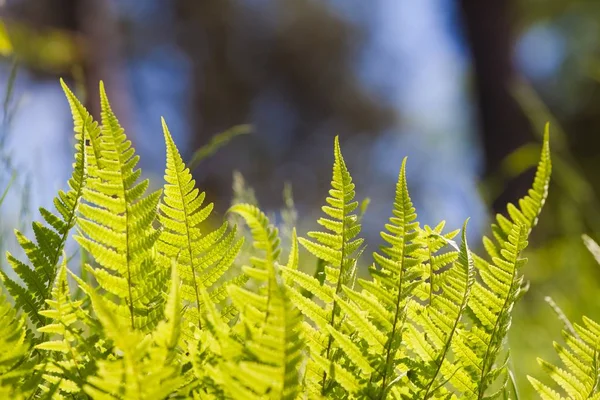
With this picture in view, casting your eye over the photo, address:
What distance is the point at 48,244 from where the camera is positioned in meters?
0.30

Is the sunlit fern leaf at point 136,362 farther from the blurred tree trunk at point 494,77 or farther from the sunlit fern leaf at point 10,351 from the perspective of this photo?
the blurred tree trunk at point 494,77

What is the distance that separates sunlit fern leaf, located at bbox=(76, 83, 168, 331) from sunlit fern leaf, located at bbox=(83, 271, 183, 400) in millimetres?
46

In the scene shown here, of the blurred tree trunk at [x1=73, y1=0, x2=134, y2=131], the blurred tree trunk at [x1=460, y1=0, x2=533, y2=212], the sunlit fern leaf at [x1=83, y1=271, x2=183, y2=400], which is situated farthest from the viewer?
the blurred tree trunk at [x1=73, y1=0, x2=134, y2=131]

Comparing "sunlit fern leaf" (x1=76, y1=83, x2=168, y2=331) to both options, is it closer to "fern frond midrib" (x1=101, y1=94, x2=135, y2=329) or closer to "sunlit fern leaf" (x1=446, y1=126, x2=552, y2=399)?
"fern frond midrib" (x1=101, y1=94, x2=135, y2=329)

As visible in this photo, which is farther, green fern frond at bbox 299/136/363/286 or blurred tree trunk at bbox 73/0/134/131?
blurred tree trunk at bbox 73/0/134/131

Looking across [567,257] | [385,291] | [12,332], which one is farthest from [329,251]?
[567,257]

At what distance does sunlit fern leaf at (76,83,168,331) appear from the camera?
0.86ft

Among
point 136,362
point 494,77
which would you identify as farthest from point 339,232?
point 494,77

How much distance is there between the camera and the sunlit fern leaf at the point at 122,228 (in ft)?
0.86

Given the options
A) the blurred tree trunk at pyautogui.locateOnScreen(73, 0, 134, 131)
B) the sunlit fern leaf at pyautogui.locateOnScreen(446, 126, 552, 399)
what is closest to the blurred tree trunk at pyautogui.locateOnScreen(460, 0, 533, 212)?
the blurred tree trunk at pyautogui.locateOnScreen(73, 0, 134, 131)

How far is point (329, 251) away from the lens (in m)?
0.30

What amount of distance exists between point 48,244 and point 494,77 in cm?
405

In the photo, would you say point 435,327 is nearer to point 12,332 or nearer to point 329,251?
point 329,251

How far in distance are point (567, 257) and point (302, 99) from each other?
7573mm
